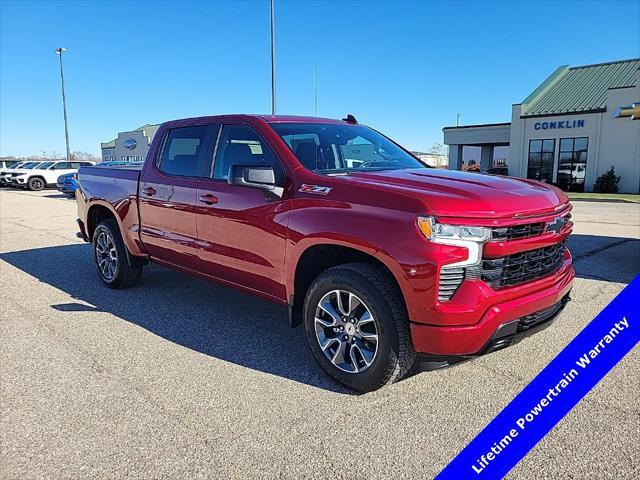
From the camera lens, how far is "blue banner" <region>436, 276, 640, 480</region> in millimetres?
1193

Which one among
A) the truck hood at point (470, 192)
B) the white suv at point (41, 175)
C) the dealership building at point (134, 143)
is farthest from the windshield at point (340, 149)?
the dealership building at point (134, 143)

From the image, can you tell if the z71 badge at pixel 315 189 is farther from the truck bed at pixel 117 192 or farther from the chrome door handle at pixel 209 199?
the truck bed at pixel 117 192

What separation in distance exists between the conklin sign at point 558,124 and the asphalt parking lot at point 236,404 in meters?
28.0

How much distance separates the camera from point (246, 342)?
4191 mm

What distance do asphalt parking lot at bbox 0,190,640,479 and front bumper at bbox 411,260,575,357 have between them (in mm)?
432

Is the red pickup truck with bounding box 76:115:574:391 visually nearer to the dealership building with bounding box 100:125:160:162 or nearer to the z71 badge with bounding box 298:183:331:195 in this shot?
the z71 badge with bounding box 298:183:331:195

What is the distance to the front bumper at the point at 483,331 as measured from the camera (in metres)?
2.85

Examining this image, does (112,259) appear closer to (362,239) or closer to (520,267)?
(362,239)

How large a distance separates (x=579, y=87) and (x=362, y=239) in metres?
34.1

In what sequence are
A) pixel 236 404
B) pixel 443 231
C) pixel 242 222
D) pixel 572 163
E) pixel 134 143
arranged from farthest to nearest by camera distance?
1. pixel 134 143
2. pixel 572 163
3. pixel 242 222
4. pixel 236 404
5. pixel 443 231

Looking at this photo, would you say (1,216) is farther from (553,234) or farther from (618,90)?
(618,90)

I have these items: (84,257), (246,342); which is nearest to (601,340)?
(246,342)

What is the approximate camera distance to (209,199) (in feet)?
14.0

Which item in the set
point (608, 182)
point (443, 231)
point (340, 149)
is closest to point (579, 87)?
point (608, 182)
